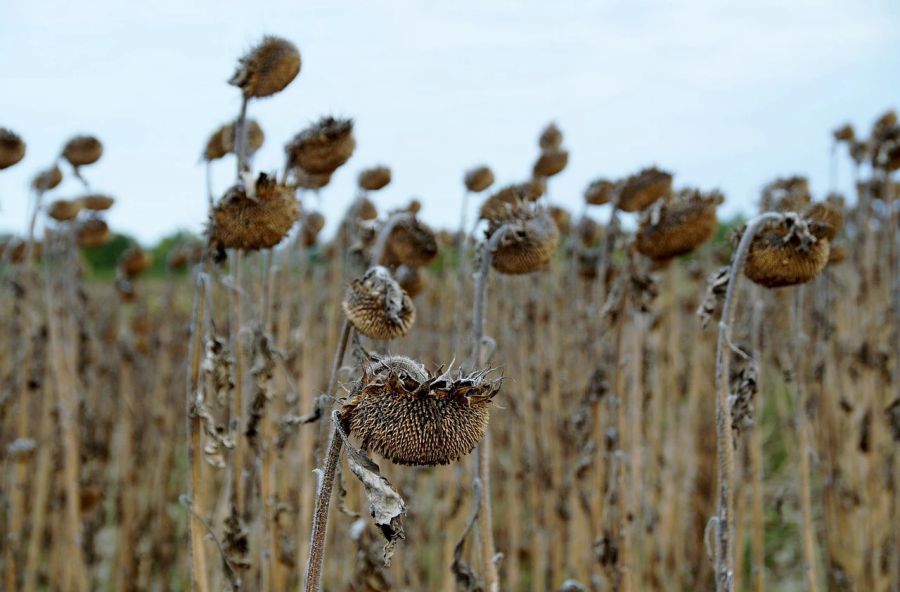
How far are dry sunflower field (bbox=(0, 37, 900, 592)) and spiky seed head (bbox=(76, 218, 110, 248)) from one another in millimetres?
16

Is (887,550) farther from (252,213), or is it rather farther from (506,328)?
(252,213)

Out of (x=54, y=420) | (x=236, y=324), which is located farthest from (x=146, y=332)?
(x=236, y=324)

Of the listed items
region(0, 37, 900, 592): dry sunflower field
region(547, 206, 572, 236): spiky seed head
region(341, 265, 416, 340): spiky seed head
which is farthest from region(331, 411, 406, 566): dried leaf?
region(547, 206, 572, 236): spiky seed head

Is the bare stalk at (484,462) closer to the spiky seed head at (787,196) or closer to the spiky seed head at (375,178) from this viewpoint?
the spiky seed head at (787,196)

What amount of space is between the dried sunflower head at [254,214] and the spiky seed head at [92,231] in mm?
2453

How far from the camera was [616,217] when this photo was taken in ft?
10.5

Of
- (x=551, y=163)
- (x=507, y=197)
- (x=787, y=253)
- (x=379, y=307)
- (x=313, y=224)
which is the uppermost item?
(x=551, y=163)

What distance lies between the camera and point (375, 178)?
3.54 meters

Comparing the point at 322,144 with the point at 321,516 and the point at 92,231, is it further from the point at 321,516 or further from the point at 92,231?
the point at 92,231

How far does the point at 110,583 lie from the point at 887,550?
4.45 m

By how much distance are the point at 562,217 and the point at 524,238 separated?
1.92 metres

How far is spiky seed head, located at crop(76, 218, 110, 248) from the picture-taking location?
4340mm

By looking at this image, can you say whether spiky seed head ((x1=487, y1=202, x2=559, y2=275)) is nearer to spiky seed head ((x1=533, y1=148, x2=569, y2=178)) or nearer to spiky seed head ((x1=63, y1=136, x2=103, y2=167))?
spiky seed head ((x1=533, y1=148, x2=569, y2=178))

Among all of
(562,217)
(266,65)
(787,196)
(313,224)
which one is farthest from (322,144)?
(562,217)
